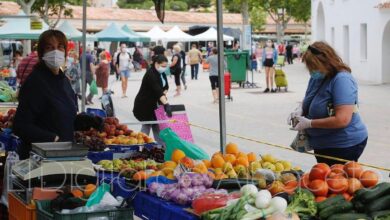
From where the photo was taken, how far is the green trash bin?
31.0 meters

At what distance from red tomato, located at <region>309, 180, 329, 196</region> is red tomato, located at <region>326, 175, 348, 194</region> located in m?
0.04

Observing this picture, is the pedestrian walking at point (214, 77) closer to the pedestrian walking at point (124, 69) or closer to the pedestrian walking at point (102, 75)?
the pedestrian walking at point (102, 75)

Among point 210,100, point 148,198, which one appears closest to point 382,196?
point 148,198

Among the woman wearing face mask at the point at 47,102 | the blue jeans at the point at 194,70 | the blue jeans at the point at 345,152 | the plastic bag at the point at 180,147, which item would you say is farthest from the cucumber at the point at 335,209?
the blue jeans at the point at 194,70

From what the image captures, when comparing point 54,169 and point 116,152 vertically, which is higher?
point 54,169

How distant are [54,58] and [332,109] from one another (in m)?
2.37

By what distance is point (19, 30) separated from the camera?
28.2 m

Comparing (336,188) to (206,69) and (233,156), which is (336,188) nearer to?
(233,156)

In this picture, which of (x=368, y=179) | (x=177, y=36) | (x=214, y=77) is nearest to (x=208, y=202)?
(x=368, y=179)

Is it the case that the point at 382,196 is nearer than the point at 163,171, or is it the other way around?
the point at 382,196

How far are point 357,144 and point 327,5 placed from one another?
37.8 metres

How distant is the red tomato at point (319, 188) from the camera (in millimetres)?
5527

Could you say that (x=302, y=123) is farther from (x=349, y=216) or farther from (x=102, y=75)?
(x=102, y=75)

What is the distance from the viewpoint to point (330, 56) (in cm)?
670
